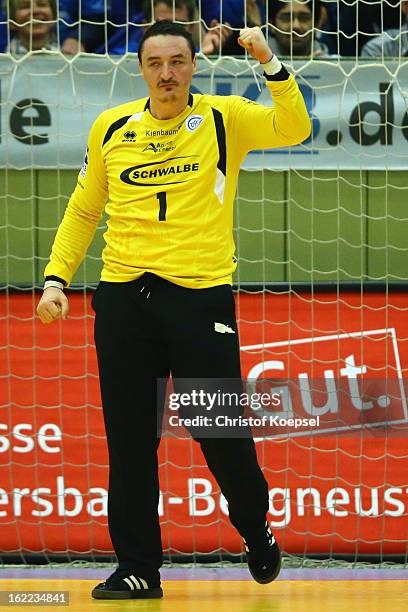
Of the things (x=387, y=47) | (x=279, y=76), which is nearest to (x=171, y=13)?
(x=387, y=47)

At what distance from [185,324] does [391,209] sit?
2095 millimetres

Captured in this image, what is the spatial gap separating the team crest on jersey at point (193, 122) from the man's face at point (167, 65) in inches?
4.5

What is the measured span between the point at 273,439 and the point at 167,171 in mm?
1930

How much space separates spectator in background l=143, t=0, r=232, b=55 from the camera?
5.77 m

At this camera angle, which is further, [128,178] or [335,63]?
[335,63]

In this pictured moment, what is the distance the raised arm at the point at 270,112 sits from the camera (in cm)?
361

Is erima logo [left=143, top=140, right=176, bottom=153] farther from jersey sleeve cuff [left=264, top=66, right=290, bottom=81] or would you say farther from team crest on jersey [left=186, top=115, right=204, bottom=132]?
jersey sleeve cuff [left=264, top=66, right=290, bottom=81]

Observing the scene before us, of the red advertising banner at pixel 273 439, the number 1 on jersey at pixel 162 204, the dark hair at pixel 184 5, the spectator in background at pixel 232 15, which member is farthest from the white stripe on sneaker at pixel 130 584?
the spectator in background at pixel 232 15

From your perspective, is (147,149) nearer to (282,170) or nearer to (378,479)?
(282,170)

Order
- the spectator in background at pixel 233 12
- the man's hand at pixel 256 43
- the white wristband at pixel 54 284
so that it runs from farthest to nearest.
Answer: the spectator in background at pixel 233 12 → the white wristband at pixel 54 284 → the man's hand at pixel 256 43

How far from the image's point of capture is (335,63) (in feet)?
18.0

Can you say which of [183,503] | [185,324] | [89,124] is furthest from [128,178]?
[183,503]

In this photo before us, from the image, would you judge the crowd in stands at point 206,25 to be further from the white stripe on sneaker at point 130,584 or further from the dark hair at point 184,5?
A: the white stripe on sneaker at point 130,584

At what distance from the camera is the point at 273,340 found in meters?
5.34
